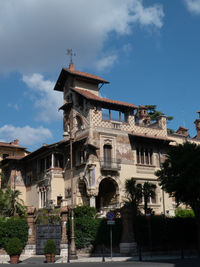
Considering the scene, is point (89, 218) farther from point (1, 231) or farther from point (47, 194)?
point (47, 194)

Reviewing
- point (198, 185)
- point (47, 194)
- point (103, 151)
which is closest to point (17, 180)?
point (47, 194)

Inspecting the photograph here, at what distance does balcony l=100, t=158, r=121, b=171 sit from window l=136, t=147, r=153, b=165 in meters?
3.15

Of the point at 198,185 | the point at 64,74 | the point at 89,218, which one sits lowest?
the point at 89,218

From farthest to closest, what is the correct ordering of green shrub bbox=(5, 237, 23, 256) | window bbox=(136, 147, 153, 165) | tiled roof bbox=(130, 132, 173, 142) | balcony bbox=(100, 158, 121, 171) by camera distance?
1. window bbox=(136, 147, 153, 165)
2. tiled roof bbox=(130, 132, 173, 142)
3. balcony bbox=(100, 158, 121, 171)
4. green shrub bbox=(5, 237, 23, 256)

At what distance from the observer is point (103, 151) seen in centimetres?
3741

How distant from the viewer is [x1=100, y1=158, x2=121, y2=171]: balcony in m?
36.3

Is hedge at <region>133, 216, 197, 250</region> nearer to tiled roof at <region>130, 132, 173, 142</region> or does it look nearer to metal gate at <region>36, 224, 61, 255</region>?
metal gate at <region>36, 224, 61, 255</region>

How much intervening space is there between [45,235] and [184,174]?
11.7 meters

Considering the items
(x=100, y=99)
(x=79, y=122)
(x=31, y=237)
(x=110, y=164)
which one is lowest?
(x=31, y=237)

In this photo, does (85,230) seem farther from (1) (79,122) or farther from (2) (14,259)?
(1) (79,122)

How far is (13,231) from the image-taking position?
2783 cm

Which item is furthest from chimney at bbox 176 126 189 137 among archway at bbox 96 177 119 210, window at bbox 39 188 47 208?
window at bbox 39 188 47 208

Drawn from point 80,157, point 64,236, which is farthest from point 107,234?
point 80,157

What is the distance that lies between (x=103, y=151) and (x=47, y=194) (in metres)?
8.63
